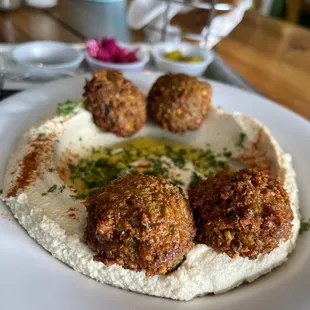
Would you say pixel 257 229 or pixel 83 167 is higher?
pixel 257 229

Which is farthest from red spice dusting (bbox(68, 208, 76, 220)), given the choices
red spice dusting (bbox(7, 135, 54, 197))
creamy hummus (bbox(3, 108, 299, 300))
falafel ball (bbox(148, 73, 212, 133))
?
falafel ball (bbox(148, 73, 212, 133))

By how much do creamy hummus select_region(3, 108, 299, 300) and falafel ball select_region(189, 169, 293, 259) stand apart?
87 millimetres

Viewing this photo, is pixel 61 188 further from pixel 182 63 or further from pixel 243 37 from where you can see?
pixel 243 37

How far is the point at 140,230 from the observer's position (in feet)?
6.09

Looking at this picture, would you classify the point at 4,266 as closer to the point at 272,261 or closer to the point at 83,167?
the point at 83,167

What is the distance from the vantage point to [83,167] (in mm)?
2732

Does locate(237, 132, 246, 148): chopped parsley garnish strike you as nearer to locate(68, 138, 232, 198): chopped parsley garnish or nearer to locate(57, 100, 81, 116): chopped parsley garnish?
locate(68, 138, 232, 198): chopped parsley garnish

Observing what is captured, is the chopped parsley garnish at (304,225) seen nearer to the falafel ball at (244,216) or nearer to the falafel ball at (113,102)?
the falafel ball at (244,216)

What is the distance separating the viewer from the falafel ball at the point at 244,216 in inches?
78.1

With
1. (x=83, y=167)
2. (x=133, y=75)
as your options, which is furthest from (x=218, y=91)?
(x=83, y=167)

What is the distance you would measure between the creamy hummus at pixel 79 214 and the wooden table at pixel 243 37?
1.40 m

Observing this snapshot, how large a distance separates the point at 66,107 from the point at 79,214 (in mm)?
968

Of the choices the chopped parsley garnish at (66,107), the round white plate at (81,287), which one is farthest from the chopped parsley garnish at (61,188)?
the chopped parsley garnish at (66,107)

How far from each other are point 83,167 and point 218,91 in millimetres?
1417
